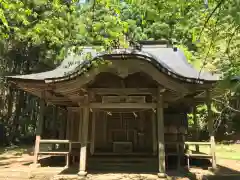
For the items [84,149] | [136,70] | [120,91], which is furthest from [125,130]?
[136,70]

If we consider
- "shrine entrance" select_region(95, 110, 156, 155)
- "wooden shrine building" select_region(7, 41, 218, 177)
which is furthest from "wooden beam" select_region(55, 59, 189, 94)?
"shrine entrance" select_region(95, 110, 156, 155)

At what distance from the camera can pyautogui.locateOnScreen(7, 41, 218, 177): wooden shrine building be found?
8.05 meters

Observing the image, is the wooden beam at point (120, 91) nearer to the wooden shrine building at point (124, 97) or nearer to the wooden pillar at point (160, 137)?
the wooden shrine building at point (124, 97)

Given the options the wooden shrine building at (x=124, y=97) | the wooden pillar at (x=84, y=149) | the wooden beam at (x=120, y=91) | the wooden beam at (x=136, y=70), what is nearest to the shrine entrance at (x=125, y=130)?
the wooden shrine building at (x=124, y=97)

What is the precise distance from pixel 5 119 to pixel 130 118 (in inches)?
617

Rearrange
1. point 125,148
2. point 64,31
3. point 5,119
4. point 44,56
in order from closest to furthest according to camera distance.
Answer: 1. point 64,31
2. point 125,148
3. point 44,56
4. point 5,119

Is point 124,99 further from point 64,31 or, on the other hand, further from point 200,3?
point 200,3

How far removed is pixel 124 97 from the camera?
29.6 feet

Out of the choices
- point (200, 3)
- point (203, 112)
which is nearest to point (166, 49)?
point (200, 3)

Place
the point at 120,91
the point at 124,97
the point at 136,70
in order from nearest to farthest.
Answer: the point at 136,70 < the point at 120,91 < the point at 124,97

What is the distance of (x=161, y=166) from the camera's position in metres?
8.06

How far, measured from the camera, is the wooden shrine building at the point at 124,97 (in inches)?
317

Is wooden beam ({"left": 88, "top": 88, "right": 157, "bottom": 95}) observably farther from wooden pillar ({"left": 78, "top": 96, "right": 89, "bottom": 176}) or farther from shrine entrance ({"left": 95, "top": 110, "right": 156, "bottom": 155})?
shrine entrance ({"left": 95, "top": 110, "right": 156, "bottom": 155})

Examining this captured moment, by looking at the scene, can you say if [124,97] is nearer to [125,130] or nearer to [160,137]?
[160,137]
